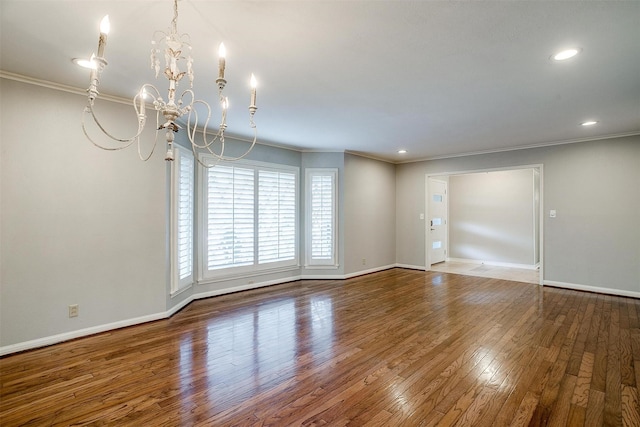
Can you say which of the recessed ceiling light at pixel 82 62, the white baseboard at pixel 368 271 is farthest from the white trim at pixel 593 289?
the recessed ceiling light at pixel 82 62

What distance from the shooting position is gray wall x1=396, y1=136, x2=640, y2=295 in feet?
15.8

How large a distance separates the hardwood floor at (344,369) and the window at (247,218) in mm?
957

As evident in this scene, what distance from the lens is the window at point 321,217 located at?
20.1 feet

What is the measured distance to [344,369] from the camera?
8.67 ft

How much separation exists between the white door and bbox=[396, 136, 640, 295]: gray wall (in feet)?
5.63

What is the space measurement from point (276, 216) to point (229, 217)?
937 millimetres

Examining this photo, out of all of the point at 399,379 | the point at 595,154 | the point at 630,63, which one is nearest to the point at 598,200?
the point at 595,154

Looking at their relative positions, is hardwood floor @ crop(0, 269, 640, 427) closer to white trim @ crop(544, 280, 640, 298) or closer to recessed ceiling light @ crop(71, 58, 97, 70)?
white trim @ crop(544, 280, 640, 298)

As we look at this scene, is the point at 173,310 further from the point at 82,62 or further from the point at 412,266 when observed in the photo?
the point at 412,266

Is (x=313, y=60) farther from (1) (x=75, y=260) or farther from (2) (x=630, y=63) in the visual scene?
(1) (x=75, y=260)

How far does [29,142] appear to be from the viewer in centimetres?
298

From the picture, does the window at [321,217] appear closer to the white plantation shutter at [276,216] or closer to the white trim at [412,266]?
the white plantation shutter at [276,216]

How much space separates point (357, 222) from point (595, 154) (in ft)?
13.5

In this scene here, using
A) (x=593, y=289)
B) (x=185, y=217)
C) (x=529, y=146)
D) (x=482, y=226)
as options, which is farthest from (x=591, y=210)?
(x=185, y=217)
